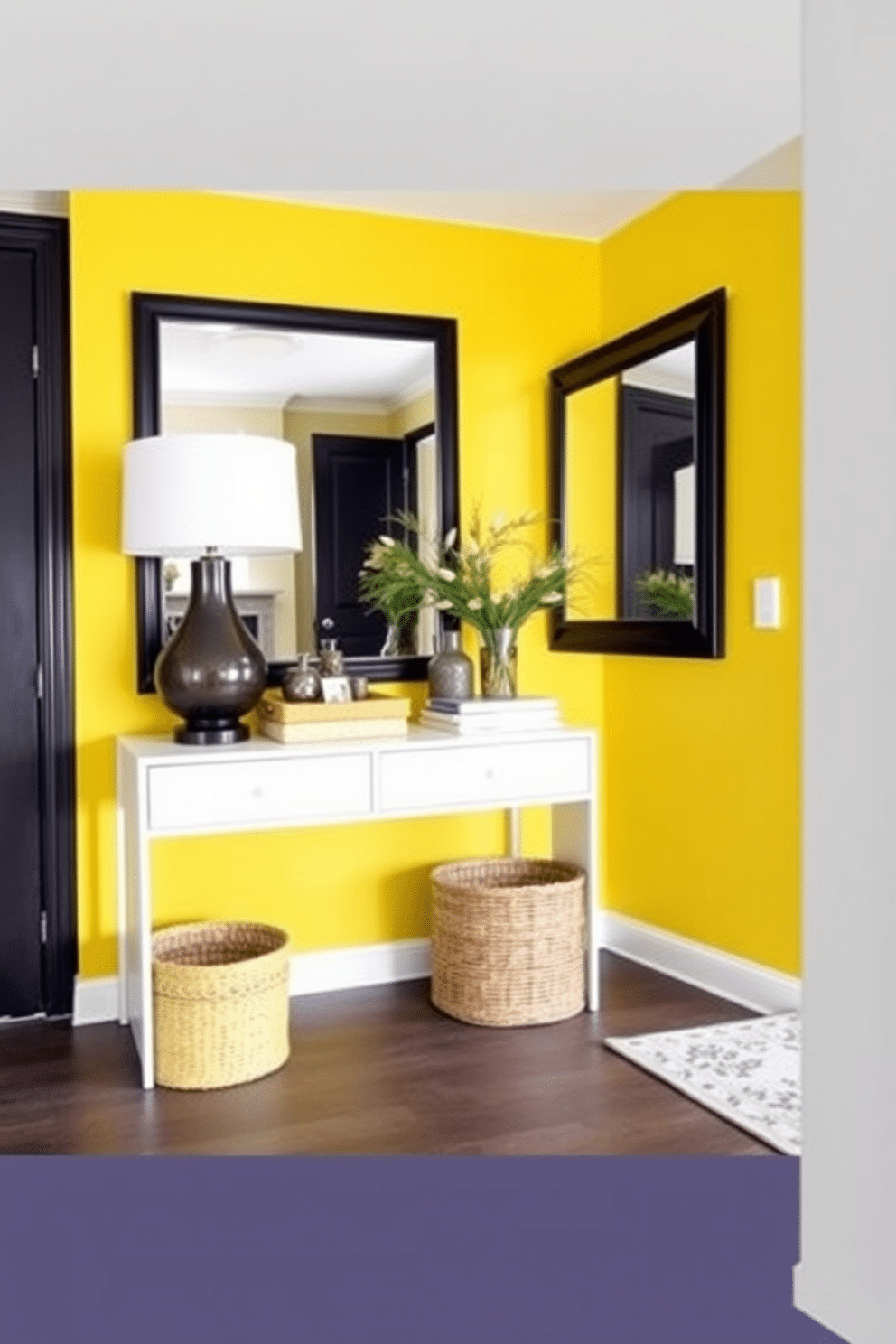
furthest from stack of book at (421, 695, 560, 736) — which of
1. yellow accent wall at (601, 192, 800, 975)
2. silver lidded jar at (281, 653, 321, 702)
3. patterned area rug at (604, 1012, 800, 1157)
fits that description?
patterned area rug at (604, 1012, 800, 1157)

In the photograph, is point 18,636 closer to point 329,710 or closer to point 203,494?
point 203,494

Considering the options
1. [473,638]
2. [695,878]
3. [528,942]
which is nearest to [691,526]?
[473,638]

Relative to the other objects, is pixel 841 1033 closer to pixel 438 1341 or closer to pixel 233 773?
pixel 438 1341

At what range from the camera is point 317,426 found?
3.04m

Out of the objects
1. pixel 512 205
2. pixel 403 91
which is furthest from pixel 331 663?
pixel 403 91

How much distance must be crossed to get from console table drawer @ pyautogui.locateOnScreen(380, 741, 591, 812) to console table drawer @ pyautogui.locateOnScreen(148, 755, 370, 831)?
0.08 metres

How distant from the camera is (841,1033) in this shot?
103cm

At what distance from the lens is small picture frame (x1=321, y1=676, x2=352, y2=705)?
9.19ft

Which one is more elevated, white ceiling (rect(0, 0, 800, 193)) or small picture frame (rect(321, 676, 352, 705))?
white ceiling (rect(0, 0, 800, 193))

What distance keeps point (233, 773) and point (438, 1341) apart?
1634 mm

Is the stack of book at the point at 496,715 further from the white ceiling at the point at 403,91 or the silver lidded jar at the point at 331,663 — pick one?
the white ceiling at the point at 403,91

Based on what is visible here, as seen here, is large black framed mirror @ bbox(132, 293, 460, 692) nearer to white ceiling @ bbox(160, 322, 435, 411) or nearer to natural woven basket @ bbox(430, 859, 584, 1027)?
white ceiling @ bbox(160, 322, 435, 411)

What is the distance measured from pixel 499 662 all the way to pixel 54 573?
3.92ft

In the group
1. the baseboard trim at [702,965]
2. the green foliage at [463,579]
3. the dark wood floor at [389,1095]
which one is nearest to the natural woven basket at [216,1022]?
the dark wood floor at [389,1095]
